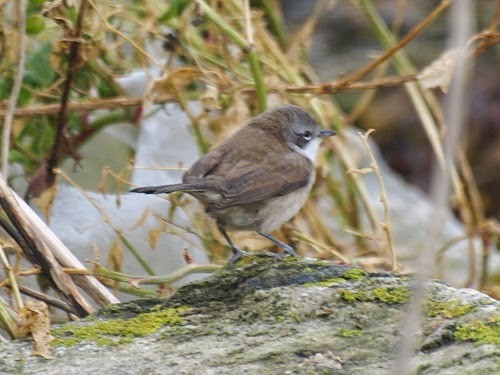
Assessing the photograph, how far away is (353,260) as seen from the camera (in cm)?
451

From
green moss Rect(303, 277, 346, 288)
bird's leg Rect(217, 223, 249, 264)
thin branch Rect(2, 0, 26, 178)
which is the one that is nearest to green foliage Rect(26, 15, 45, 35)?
thin branch Rect(2, 0, 26, 178)

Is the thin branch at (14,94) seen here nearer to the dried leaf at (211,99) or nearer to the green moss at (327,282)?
the dried leaf at (211,99)

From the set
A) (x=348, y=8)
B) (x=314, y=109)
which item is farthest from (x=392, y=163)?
(x=314, y=109)

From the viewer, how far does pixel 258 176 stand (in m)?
4.04

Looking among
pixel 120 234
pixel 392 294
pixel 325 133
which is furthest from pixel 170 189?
pixel 325 133

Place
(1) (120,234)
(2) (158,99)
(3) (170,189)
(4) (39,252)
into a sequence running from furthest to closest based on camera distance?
(2) (158,99), (1) (120,234), (3) (170,189), (4) (39,252)

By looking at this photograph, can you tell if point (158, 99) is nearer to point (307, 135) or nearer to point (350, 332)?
point (307, 135)

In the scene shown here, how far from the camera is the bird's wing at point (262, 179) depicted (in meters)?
3.87

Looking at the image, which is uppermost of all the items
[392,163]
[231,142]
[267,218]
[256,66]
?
[256,66]

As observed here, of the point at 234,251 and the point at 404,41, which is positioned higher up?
the point at 404,41

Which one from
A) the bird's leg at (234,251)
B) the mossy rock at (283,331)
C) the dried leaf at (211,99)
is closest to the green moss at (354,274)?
the mossy rock at (283,331)

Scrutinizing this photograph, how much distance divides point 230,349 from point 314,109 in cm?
244

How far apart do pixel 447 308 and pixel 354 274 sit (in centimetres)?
38

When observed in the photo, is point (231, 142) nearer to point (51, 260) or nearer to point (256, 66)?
point (256, 66)
